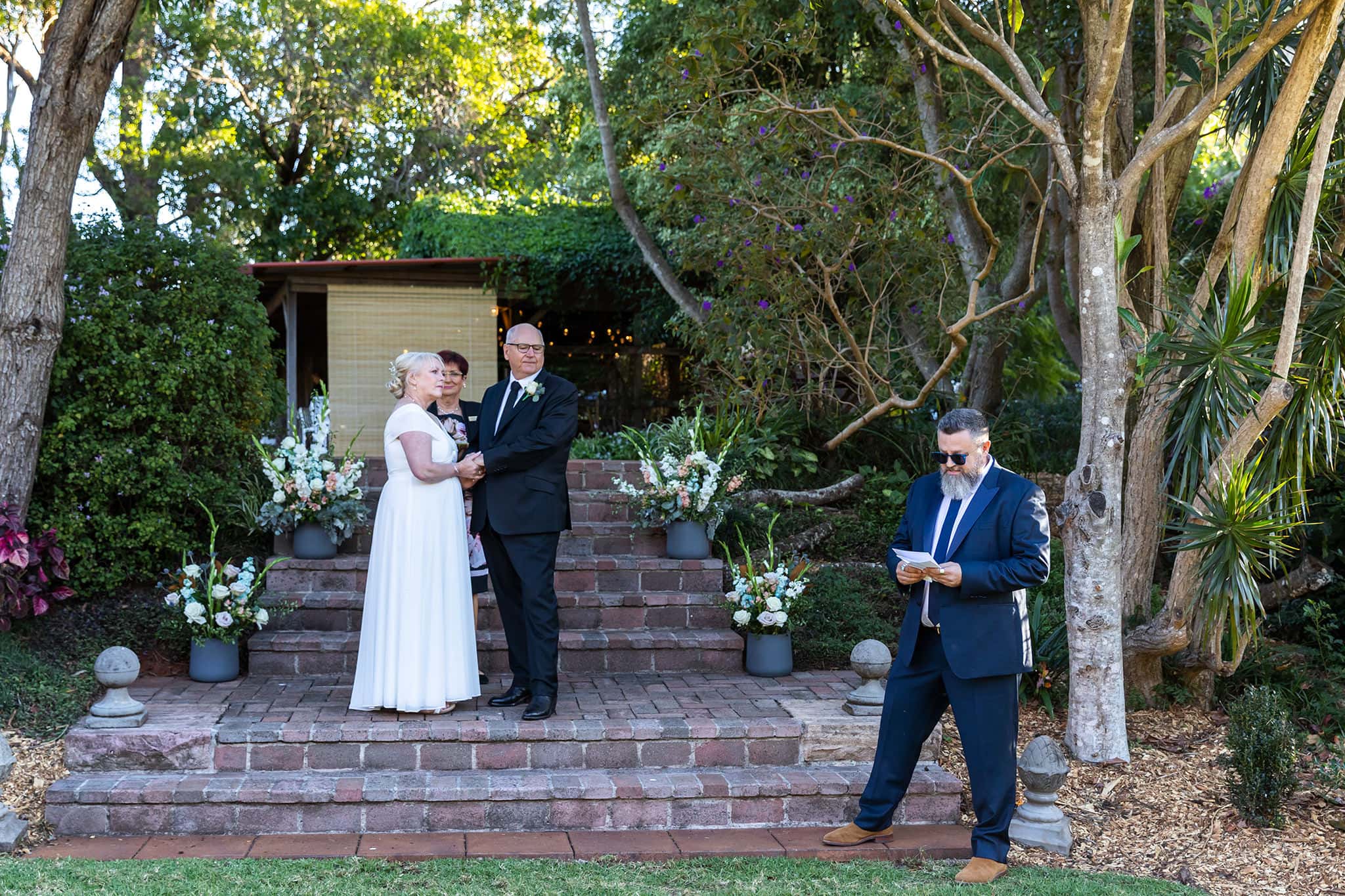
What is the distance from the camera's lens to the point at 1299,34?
269 inches

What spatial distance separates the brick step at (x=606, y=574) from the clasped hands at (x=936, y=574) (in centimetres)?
321

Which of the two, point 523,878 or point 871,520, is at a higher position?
point 871,520

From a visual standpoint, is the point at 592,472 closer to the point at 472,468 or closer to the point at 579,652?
the point at 579,652

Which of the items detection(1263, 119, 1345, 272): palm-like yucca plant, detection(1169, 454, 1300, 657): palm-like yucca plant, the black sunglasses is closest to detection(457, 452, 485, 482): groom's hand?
the black sunglasses

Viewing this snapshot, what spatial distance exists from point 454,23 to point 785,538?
662 inches

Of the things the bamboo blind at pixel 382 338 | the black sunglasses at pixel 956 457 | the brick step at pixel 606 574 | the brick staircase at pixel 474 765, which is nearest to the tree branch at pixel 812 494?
the brick step at pixel 606 574

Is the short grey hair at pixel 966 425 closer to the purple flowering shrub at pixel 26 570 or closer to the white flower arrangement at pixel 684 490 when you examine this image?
the white flower arrangement at pixel 684 490

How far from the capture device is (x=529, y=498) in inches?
220

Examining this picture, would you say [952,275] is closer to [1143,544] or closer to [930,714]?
[1143,544]

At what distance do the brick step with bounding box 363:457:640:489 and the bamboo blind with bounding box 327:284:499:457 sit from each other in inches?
148

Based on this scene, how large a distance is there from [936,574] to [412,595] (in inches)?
97.9

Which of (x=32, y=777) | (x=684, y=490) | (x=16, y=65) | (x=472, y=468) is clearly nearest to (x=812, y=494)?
(x=684, y=490)

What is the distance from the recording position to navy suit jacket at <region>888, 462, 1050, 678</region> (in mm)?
4246

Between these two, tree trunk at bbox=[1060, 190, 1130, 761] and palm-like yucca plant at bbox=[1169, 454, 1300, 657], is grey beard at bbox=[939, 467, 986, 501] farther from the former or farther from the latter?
palm-like yucca plant at bbox=[1169, 454, 1300, 657]
